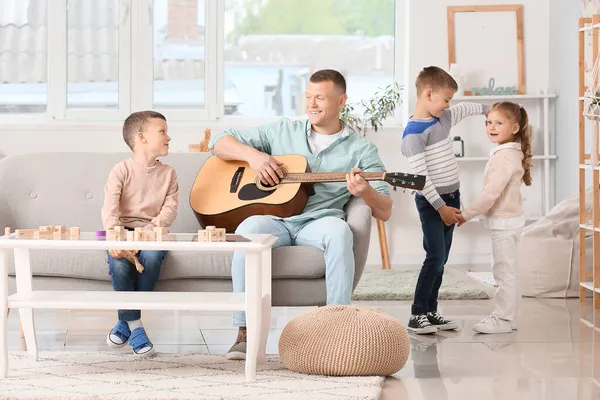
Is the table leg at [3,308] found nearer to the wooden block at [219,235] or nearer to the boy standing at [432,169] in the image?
the wooden block at [219,235]

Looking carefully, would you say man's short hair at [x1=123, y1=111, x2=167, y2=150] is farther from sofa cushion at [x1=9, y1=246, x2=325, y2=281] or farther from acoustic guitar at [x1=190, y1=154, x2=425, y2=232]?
sofa cushion at [x1=9, y1=246, x2=325, y2=281]

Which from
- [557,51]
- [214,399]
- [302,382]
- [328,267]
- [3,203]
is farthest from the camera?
[557,51]

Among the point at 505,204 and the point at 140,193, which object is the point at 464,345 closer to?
the point at 505,204

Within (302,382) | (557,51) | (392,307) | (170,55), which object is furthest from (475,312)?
(170,55)

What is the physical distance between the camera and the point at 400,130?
255 inches

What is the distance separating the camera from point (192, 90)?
6531 mm

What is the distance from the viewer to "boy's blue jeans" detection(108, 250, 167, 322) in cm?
332

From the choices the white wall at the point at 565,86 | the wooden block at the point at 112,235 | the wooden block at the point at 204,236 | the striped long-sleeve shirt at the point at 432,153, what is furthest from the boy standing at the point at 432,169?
the white wall at the point at 565,86

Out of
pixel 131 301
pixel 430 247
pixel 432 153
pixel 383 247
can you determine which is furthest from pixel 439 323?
pixel 383 247

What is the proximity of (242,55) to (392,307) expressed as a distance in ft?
8.39

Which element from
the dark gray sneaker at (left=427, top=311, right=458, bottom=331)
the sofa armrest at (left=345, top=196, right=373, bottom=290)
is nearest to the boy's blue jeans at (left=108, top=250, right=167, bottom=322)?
the sofa armrest at (left=345, top=196, right=373, bottom=290)

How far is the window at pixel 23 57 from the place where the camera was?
6.35m

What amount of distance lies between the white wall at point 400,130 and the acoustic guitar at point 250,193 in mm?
2724

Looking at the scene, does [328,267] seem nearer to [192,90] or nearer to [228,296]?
[228,296]
